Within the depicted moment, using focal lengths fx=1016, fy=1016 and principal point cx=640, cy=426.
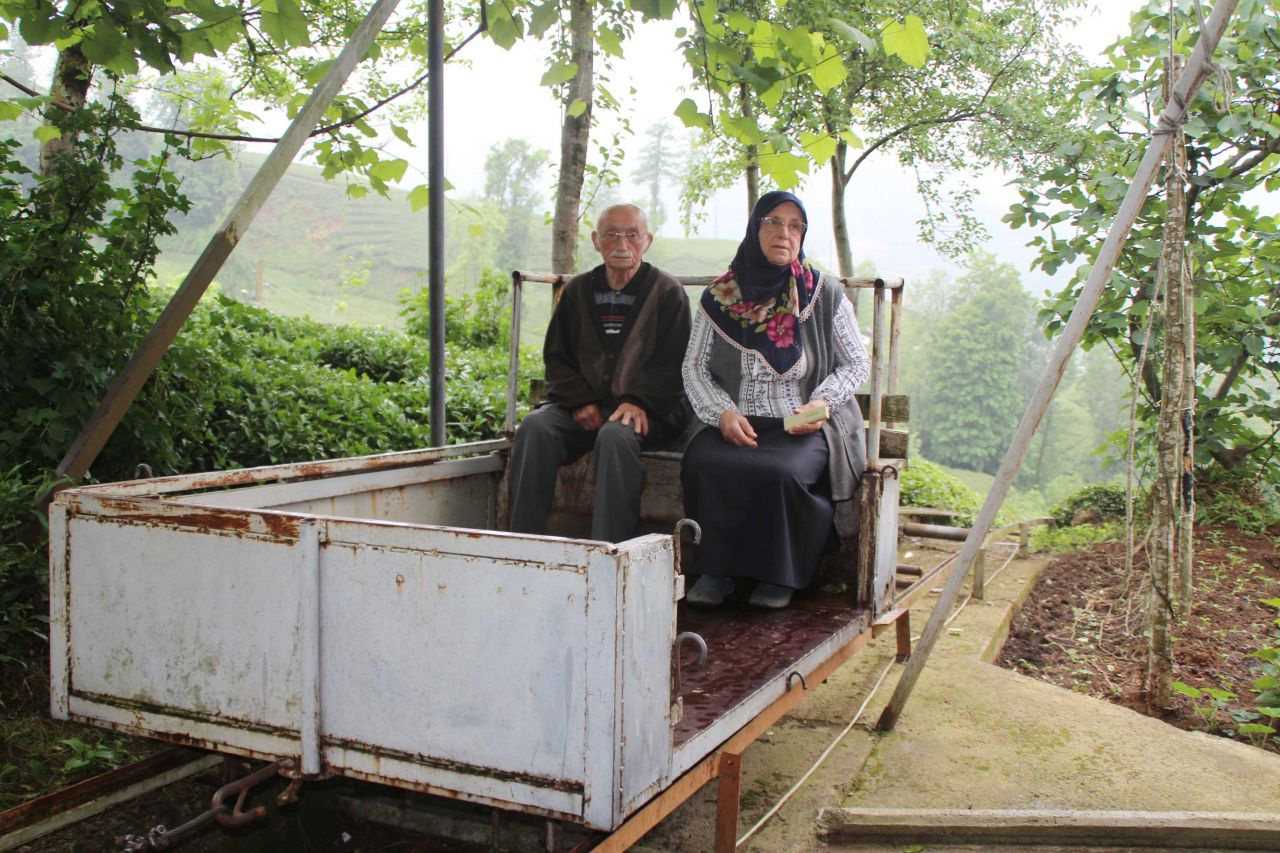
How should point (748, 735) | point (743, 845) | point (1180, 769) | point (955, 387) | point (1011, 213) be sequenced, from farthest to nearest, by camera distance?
point (955, 387) → point (1011, 213) → point (1180, 769) → point (743, 845) → point (748, 735)

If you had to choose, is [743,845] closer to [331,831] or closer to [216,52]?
[331,831]

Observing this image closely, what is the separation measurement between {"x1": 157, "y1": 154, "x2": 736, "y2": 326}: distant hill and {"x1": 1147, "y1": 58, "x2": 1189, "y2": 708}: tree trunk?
49161mm

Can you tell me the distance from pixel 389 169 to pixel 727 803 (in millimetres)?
3677

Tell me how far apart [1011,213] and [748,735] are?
4958 millimetres

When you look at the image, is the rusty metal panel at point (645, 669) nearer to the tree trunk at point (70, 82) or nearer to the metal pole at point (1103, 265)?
the metal pole at point (1103, 265)

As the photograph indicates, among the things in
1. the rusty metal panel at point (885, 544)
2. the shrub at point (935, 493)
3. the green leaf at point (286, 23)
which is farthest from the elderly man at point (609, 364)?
the shrub at point (935, 493)

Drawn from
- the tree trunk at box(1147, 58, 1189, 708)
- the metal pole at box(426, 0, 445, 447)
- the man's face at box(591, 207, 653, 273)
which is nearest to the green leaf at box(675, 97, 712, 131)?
the man's face at box(591, 207, 653, 273)

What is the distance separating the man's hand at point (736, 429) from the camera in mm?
3877

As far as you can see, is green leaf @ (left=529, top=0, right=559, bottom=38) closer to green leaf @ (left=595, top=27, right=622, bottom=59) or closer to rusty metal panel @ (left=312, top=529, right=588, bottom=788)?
green leaf @ (left=595, top=27, right=622, bottom=59)

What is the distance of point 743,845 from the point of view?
2.99 m

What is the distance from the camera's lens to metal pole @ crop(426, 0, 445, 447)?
15.4 feet

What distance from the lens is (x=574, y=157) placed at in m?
8.71

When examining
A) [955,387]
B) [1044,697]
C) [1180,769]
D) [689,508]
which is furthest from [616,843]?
A: [955,387]

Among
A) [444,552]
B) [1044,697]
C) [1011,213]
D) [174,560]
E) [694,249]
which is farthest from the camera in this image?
[694,249]
